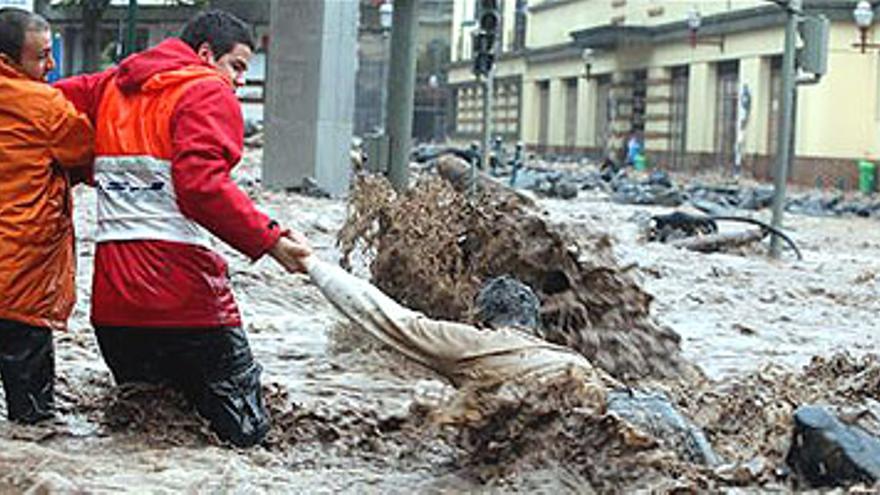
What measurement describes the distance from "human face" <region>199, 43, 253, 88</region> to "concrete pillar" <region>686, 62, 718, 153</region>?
47782 millimetres

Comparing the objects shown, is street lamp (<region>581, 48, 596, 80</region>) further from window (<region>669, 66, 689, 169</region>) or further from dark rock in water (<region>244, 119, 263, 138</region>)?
dark rock in water (<region>244, 119, 263, 138</region>)

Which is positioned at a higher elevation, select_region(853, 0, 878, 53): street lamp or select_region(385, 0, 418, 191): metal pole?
select_region(853, 0, 878, 53): street lamp

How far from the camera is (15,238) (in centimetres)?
591

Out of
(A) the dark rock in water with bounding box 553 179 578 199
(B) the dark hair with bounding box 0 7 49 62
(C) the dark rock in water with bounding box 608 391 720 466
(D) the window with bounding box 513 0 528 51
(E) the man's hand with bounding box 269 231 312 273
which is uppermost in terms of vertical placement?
(D) the window with bounding box 513 0 528 51

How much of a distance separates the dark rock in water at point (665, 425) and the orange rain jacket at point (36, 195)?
1932 millimetres

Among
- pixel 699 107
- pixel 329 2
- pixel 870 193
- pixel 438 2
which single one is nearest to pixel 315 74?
pixel 329 2

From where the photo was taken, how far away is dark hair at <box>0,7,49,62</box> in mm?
6082

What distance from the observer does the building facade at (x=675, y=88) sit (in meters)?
44.4

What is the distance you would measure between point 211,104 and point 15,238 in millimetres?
846

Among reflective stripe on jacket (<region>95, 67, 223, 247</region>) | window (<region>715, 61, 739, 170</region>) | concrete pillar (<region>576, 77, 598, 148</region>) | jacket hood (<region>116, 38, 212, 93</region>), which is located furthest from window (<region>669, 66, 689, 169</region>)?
reflective stripe on jacket (<region>95, 67, 223, 247</region>)

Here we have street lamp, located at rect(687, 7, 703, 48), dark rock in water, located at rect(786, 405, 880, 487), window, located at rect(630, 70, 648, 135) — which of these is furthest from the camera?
window, located at rect(630, 70, 648, 135)

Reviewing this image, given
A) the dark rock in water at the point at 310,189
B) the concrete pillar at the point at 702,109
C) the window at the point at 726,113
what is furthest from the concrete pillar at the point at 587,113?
the dark rock in water at the point at 310,189

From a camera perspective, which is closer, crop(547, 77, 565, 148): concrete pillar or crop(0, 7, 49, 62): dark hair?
crop(0, 7, 49, 62): dark hair

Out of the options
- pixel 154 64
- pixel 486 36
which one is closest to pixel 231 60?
pixel 154 64
